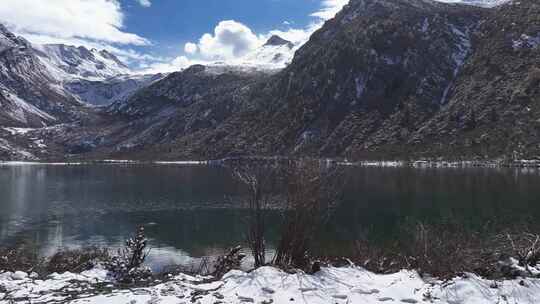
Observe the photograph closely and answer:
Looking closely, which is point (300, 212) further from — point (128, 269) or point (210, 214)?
point (210, 214)

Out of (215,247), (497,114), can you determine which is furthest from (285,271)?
(497,114)

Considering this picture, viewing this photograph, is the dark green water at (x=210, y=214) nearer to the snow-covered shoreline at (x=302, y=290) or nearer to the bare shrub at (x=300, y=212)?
the bare shrub at (x=300, y=212)

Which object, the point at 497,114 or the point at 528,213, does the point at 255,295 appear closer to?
the point at 528,213

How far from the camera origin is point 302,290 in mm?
16016

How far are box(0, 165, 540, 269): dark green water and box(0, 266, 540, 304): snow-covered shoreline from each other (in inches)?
677

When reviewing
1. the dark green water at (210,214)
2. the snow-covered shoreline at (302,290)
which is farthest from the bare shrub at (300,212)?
the dark green water at (210,214)

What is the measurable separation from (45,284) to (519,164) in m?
154

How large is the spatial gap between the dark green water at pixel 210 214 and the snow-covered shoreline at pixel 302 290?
17.2 m

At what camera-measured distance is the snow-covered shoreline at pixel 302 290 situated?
15016 millimetres

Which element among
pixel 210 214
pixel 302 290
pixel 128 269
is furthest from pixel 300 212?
pixel 210 214

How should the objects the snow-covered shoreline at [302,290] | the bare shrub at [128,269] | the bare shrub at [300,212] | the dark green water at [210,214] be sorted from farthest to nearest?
the dark green water at [210,214], the bare shrub at [128,269], the bare shrub at [300,212], the snow-covered shoreline at [302,290]

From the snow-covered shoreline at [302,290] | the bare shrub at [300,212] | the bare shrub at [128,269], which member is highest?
the bare shrub at [300,212]

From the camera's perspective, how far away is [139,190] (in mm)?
115750

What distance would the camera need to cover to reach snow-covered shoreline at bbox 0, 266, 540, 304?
15.0 meters
